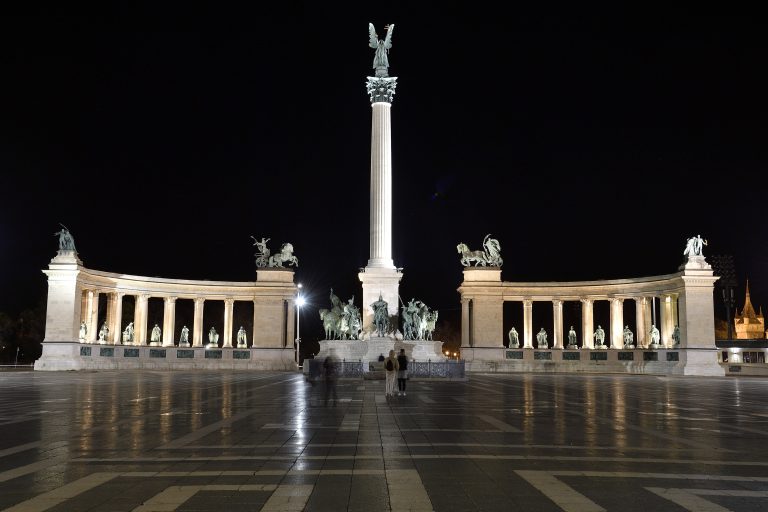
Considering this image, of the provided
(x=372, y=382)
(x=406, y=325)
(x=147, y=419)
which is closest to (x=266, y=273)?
(x=406, y=325)

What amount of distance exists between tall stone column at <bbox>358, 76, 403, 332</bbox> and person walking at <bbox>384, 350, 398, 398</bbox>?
35074 millimetres

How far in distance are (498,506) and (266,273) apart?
3266 inches

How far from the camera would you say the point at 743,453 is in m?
16.5

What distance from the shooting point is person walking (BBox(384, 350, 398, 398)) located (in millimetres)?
32250

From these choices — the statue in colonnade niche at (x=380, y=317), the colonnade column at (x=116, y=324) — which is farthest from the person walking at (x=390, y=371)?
the colonnade column at (x=116, y=324)

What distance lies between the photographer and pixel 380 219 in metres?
72.0

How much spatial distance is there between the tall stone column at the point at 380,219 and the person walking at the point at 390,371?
115 ft

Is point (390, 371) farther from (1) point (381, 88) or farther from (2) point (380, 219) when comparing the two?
(1) point (381, 88)

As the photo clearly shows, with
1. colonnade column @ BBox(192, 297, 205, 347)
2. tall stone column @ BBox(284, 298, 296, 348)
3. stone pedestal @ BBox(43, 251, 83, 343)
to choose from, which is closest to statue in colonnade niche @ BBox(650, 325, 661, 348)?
tall stone column @ BBox(284, 298, 296, 348)

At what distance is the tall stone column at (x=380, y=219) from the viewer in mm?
69625

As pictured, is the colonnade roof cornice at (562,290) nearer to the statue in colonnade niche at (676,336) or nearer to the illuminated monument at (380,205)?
the statue in colonnade niche at (676,336)

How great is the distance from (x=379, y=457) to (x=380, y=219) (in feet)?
188

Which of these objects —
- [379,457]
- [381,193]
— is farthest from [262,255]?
[379,457]

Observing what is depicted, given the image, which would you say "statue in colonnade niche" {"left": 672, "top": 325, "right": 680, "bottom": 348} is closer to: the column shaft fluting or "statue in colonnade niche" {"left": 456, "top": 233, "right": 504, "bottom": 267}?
"statue in colonnade niche" {"left": 456, "top": 233, "right": 504, "bottom": 267}
